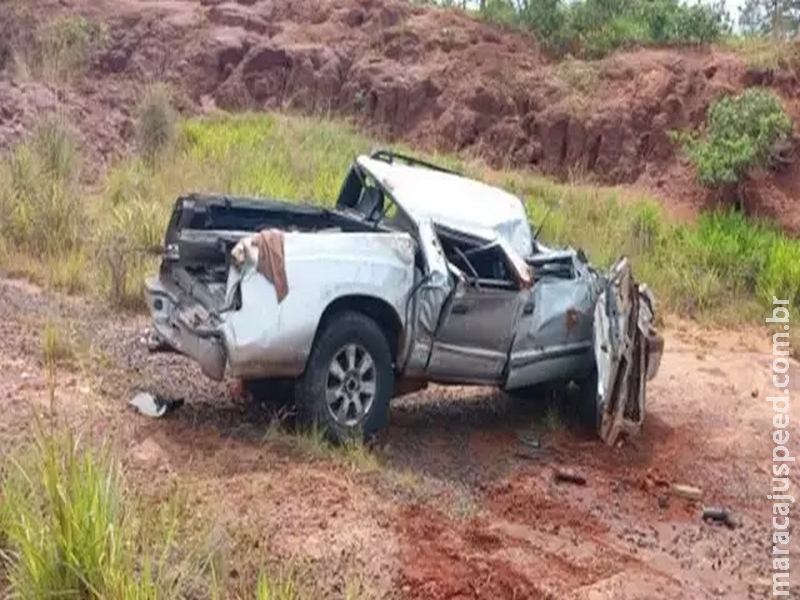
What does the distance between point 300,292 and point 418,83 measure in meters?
16.0

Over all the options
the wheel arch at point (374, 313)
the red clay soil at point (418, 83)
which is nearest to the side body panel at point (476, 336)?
the wheel arch at point (374, 313)

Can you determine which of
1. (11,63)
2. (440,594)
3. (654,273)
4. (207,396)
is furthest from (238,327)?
(11,63)

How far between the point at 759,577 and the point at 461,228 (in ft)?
11.0

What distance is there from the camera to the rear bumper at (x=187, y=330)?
A: 7.46m

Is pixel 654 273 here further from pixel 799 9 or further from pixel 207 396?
pixel 799 9

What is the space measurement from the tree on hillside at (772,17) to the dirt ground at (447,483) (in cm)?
1522

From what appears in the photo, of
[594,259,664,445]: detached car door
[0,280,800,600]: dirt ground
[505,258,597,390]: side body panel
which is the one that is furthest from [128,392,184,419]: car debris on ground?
[594,259,664,445]: detached car door

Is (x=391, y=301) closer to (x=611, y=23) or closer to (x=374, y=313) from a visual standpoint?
(x=374, y=313)

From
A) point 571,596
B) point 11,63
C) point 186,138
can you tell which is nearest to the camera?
point 571,596

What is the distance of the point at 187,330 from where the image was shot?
777 centimetres

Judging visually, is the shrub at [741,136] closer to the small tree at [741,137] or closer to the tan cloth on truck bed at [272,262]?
the small tree at [741,137]

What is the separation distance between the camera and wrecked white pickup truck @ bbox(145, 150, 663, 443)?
751 centimetres

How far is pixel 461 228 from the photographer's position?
862 centimetres

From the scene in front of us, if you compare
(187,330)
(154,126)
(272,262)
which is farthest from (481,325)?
(154,126)
